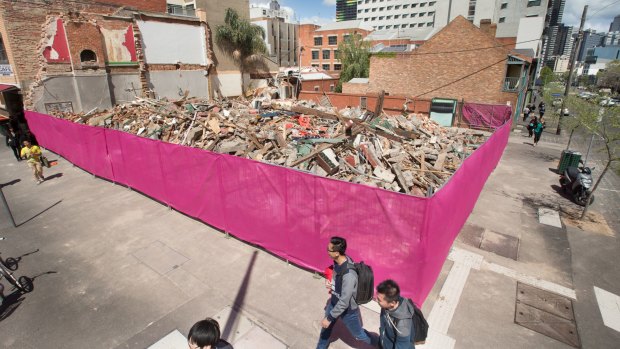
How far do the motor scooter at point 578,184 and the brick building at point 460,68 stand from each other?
16689 millimetres

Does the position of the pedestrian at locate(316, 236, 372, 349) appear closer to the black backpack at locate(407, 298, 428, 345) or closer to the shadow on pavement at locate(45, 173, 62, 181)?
the black backpack at locate(407, 298, 428, 345)

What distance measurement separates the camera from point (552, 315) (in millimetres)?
5828

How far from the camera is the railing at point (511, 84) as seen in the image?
26.2 m

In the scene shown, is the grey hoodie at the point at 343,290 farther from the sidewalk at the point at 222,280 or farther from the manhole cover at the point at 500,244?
Result: the manhole cover at the point at 500,244

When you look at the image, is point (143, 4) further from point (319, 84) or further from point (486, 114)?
point (486, 114)

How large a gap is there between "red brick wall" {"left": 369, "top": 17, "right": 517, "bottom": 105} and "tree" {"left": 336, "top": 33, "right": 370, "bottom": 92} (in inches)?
714

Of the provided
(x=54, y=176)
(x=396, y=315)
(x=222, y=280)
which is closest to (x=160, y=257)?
(x=222, y=280)

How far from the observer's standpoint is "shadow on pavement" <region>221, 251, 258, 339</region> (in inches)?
212

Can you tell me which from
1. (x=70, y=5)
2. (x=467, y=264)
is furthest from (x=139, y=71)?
(x=467, y=264)

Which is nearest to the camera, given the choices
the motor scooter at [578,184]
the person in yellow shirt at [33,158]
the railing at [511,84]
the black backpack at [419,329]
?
the black backpack at [419,329]

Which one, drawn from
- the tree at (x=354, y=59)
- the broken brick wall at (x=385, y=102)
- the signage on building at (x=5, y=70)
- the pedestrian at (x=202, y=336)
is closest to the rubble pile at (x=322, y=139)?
the pedestrian at (x=202, y=336)

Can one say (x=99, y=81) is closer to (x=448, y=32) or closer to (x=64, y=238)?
(x=64, y=238)

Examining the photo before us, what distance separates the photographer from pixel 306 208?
6453 millimetres

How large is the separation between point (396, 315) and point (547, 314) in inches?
173
